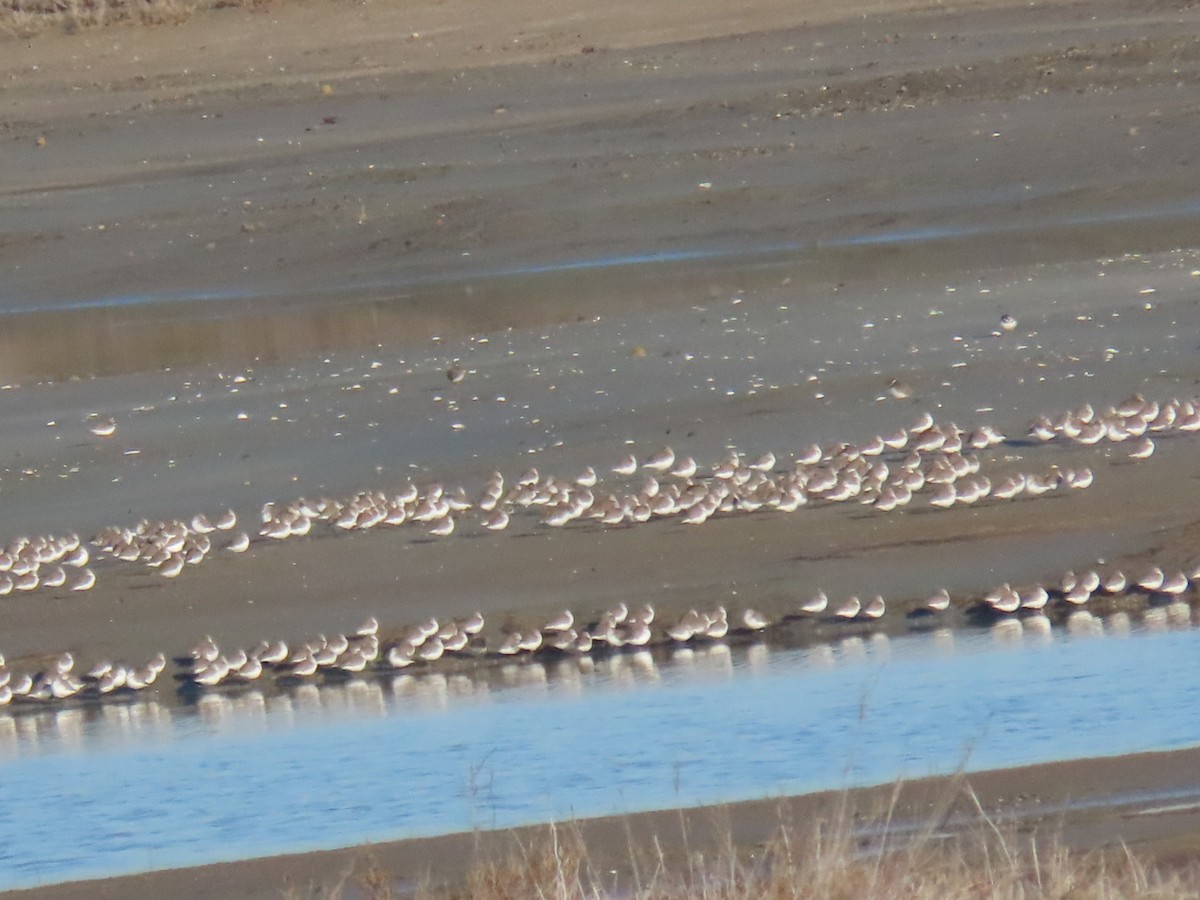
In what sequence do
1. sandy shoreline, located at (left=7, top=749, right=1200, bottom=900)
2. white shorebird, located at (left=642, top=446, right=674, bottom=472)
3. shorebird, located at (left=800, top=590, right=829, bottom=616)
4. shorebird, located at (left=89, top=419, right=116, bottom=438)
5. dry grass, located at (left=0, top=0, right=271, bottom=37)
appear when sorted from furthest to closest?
dry grass, located at (left=0, top=0, right=271, bottom=37) < shorebird, located at (left=89, top=419, right=116, bottom=438) < white shorebird, located at (left=642, top=446, right=674, bottom=472) < shorebird, located at (left=800, top=590, right=829, bottom=616) < sandy shoreline, located at (left=7, top=749, right=1200, bottom=900)

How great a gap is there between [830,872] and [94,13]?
2096cm

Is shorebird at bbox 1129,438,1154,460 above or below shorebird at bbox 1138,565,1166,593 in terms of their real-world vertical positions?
above

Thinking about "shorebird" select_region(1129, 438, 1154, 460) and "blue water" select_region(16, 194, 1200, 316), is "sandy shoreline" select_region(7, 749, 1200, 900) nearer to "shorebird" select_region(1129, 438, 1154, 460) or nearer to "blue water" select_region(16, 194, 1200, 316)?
"shorebird" select_region(1129, 438, 1154, 460)

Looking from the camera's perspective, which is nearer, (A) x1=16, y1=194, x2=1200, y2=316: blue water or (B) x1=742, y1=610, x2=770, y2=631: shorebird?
(B) x1=742, y1=610, x2=770, y2=631: shorebird

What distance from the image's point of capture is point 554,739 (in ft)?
28.6

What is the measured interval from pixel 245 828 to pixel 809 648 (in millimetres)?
2714

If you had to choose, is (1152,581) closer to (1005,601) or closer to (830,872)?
(1005,601)

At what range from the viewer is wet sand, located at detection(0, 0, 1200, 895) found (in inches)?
431

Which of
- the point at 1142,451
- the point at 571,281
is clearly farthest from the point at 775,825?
the point at 571,281

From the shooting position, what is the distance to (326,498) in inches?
473

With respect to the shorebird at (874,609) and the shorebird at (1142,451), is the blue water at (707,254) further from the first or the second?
Answer: the shorebird at (874,609)

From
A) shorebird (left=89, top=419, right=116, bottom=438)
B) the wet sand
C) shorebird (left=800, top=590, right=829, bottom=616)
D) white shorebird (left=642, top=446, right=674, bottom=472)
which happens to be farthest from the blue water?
shorebird (left=800, top=590, right=829, bottom=616)

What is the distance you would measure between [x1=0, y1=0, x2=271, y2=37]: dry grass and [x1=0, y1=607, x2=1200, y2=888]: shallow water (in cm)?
1563

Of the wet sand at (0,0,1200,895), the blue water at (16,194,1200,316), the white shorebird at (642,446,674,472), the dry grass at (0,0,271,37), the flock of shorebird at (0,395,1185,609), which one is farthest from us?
the dry grass at (0,0,271,37)
